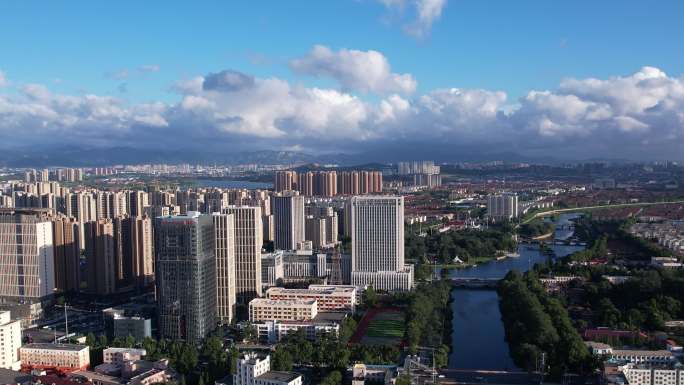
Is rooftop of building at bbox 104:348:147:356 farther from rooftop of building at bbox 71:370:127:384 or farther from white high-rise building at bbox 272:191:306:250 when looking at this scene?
white high-rise building at bbox 272:191:306:250

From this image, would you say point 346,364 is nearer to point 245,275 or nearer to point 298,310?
point 298,310

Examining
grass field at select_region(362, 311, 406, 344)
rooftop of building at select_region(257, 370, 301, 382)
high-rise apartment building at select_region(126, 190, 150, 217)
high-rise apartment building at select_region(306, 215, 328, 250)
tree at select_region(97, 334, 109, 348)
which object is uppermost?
high-rise apartment building at select_region(126, 190, 150, 217)

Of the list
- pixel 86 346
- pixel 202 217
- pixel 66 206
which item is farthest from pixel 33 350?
pixel 66 206

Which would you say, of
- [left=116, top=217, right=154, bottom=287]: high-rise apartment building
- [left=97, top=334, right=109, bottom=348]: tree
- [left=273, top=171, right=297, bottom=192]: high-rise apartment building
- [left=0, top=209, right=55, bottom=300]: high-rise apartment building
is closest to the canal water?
[left=97, top=334, right=109, bottom=348]: tree

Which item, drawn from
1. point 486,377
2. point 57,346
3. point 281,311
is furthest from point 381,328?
point 57,346

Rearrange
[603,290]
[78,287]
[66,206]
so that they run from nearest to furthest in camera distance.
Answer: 1. [603,290]
2. [78,287]
3. [66,206]
